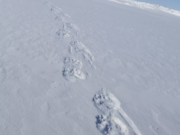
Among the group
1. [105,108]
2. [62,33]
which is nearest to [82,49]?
[62,33]

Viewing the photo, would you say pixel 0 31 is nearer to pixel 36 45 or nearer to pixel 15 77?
pixel 36 45

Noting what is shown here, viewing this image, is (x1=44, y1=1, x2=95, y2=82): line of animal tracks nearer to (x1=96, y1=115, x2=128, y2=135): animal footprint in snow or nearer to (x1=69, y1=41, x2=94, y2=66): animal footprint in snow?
(x1=69, y1=41, x2=94, y2=66): animal footprint in snow

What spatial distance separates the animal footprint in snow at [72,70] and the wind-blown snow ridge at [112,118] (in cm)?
95

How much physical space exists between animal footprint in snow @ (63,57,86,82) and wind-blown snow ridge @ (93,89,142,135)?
0.95 m

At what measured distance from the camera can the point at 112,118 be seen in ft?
12.7

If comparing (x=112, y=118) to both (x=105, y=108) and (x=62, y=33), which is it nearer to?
(x=105, y=108)

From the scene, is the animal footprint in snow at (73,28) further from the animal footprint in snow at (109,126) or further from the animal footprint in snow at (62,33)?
the animal footprint in snow at (109,126)

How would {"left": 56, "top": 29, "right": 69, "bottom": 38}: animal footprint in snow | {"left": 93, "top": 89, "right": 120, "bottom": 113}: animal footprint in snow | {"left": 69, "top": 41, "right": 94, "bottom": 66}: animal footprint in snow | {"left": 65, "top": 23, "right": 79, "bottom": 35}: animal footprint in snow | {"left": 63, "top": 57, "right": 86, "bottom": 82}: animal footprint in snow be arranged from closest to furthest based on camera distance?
{"left": 93, "top": 89, "right": 120, "bottom": 113}: animal footprint in snow → {"left": 63, "top": 57, "right": 86, "bottom": 82}: animal footprint in snow → {"left": 69, "top": 41, "right": 94, "bottom": 66}: animal footprint in snow → {"left": 56, "top": 29, "right": 69, "bottom": 38}: animal footprint in snow → {"left": 65, "top": 23, "right": 79, "bottom": 35}: animal footprint in snow

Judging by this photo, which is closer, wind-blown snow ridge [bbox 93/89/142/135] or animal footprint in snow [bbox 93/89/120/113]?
wind-blown snow ridge [bbox 93/89/142/135]

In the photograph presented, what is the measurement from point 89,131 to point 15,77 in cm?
251

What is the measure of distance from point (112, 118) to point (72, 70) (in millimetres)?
2161

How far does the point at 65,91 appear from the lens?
4.50 metres

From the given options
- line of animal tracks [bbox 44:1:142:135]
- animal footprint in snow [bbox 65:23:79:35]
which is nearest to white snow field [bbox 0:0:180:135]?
line of animal tracks [bbox 44:1:142:135]

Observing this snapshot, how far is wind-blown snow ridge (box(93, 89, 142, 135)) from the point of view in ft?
11.9
